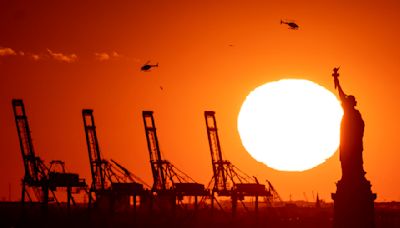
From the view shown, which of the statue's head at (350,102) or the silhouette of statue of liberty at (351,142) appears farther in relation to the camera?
the statue's head at (350,102)

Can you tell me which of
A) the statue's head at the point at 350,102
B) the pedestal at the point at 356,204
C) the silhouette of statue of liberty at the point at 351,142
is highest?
the statue's head at the point at 350,102

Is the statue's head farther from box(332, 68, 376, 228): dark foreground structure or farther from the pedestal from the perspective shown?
the pedestal

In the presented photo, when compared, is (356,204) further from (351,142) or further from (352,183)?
(351,142)

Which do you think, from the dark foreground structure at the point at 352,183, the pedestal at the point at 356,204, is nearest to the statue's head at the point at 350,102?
the dark foreground structure at the point at 352,183

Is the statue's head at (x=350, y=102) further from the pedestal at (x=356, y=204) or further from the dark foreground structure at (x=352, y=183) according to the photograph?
the pedestal at (x=356, y=204)

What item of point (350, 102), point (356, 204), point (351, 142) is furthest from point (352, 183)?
point (350, 102)

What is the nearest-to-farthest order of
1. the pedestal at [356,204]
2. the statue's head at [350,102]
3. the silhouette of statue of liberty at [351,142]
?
1. the pedestal at [356,204]
2. the silhouette of statue of liberty at [351,142]
3. the statue's head at [350,102]

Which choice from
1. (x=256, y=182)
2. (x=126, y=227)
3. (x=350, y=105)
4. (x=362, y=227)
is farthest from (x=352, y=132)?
(x=256, y=182)

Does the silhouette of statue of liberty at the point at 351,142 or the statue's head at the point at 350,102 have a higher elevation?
the statue's head at the point at 350,102

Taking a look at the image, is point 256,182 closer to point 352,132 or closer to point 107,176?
point 107,176
